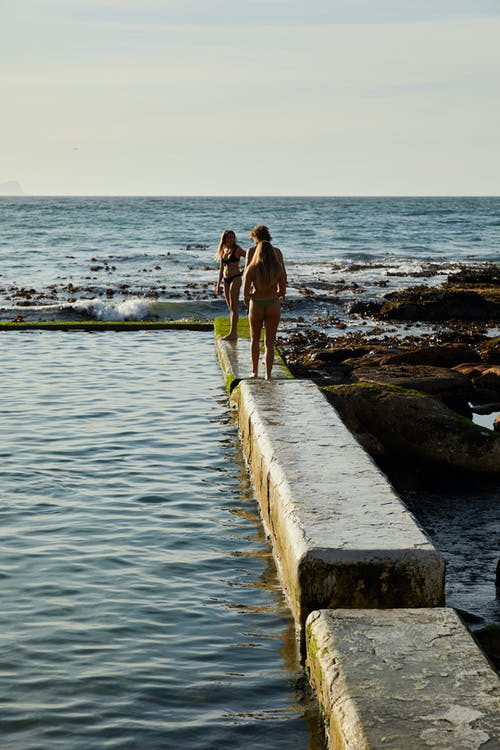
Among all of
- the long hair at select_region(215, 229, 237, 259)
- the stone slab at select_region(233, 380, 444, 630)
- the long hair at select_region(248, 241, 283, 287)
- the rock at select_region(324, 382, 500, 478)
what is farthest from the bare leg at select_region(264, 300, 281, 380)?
the long hair at select_region(215, 229, 237, 259)

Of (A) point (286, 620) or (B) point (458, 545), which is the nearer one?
(A) point (286, 620)

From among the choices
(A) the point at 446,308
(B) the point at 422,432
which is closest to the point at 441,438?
(B) the point at 422,432

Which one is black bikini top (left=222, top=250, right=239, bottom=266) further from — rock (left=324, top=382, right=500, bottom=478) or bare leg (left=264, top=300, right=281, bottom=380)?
rock (left=324, top=382, right=500, bottom=478)

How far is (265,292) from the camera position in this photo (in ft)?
36.3

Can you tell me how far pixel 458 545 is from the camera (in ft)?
26.5

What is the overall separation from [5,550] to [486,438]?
5134 millimetres

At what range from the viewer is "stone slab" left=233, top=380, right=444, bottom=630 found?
525 cm

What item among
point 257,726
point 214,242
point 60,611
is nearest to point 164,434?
point 60,611

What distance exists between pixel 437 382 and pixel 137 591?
6947 mm

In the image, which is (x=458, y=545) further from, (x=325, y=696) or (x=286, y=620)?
(x=325, y=696)

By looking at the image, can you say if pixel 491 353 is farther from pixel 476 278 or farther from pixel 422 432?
pixel 476 278

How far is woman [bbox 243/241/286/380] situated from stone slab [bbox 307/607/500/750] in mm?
6266

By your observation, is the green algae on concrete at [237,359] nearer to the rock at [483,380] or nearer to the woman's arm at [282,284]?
the woman's arm at [282,284]

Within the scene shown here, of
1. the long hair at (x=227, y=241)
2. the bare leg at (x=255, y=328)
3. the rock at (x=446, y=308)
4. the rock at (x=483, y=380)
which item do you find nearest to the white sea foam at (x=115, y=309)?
the rock at (x=446, y=308)
